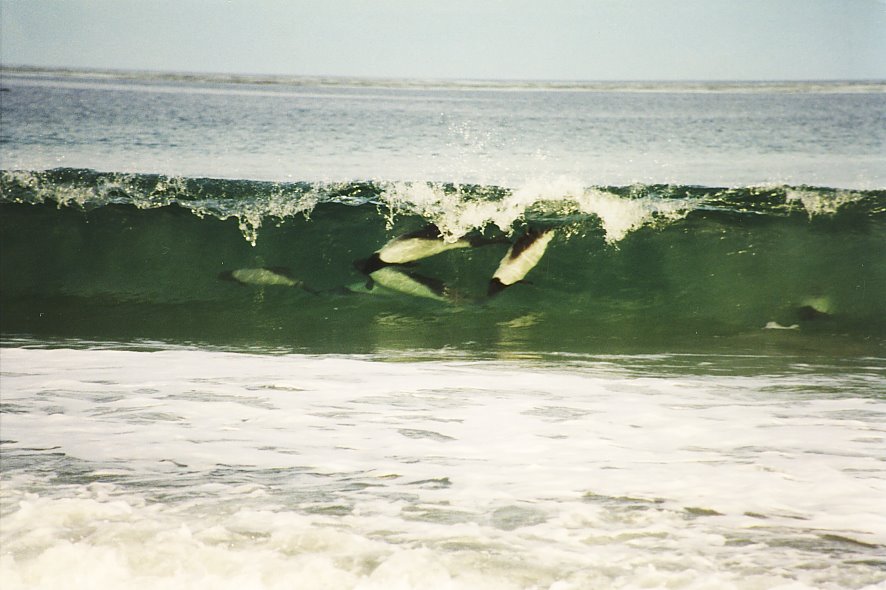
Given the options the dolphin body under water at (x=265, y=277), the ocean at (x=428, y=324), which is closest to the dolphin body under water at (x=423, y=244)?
the ocean at (x=428, y=324)

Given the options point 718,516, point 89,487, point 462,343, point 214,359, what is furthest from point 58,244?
point 718,516

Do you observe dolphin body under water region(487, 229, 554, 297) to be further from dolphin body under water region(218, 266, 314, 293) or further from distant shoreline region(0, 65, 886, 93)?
dolphin body under water region(218, 266, 314, 293)

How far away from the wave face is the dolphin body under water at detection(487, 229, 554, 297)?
0.02m

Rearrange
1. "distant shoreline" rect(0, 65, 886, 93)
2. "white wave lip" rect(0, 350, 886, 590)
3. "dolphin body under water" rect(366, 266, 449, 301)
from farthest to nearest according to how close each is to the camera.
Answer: "dolphin body under water" rect(366, 266, 449, 301)
"distant shoreline" rect(0, 65, 886, 93)
"white wave lip" rect(0, 350, 886, 590)

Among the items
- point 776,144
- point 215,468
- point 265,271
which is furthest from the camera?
point 265,271

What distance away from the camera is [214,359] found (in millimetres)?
1958

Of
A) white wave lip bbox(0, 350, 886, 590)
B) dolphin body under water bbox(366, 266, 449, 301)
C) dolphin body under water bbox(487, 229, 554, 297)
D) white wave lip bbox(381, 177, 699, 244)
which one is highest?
white wave lip bbox(381, 177, 699, 244)

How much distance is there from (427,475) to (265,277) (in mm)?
606

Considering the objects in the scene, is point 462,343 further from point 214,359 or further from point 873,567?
point 873,567

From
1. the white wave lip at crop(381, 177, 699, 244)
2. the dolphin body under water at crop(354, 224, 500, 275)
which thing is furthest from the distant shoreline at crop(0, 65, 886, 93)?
the dolphin body under water at crop(354, 224, 500, 275)

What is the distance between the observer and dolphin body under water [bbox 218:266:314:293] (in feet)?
6.51

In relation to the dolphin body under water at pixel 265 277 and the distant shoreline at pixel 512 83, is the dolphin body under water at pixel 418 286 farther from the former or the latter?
the distant shoreline at pixel 512 83

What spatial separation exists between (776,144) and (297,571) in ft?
4.16

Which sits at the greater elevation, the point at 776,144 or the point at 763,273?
the point at 776,144
